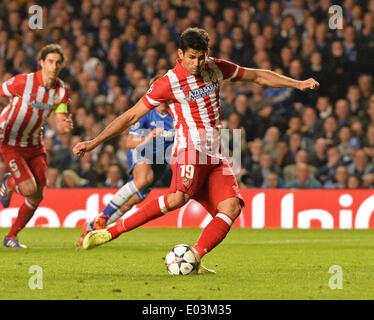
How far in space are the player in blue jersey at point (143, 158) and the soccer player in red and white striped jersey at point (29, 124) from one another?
0.85m

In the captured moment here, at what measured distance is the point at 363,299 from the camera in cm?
495

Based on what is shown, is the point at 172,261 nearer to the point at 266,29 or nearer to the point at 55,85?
the point at 55,85

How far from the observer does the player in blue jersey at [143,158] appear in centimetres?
939

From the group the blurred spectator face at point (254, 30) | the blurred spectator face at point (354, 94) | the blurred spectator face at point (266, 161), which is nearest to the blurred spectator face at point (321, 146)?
the blurred spectator face at point (266, 161)

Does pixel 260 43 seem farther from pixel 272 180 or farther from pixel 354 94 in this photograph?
pixel 272 180

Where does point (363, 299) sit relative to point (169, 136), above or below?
below

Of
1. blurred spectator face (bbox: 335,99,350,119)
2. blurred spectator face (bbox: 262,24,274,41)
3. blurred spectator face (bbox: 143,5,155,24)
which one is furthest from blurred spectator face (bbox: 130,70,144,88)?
blurred spectator face (bbox: 335,99,350,119)

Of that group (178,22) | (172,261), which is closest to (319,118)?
(178,22)

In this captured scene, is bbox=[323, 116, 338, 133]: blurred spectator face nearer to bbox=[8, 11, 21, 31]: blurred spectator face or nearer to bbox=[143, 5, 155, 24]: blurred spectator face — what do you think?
bbox=[143, 5, 155, 24]: blurred spectator face

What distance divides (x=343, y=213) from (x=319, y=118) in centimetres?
186

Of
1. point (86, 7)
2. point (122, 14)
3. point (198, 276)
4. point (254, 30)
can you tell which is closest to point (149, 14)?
point (122, 14)

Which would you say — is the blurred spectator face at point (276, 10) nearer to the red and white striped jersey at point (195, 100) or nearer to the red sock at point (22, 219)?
the red sock at point (22, 219)

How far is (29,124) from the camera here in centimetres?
929

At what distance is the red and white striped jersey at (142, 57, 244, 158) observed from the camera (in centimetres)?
652
